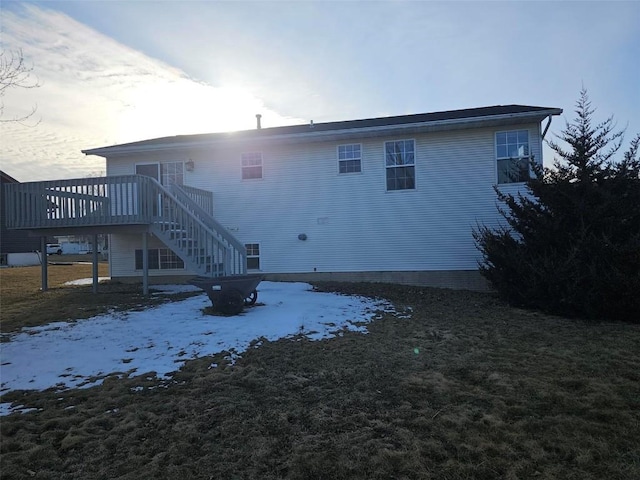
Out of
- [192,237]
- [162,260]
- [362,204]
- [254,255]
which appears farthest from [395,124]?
[162,260]

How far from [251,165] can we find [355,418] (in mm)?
10390

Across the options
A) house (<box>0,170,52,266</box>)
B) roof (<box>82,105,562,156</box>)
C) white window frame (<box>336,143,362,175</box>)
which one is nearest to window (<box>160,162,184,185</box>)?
roof (<box>82,105,562,156</box>)

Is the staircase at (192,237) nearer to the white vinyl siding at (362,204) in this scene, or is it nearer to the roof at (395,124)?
the white vinyl siding at (362,204)

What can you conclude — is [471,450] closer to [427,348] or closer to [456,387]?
[456,387]

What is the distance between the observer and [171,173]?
13547 mm

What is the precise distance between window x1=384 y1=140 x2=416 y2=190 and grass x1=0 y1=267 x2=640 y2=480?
706cm

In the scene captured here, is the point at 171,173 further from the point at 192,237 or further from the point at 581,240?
the point at 581,240

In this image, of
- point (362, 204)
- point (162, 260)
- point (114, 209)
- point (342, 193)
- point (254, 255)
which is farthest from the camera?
point (162, 260)

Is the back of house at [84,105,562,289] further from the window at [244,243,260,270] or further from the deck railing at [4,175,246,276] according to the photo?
the deck railing at [4,175,246,276]

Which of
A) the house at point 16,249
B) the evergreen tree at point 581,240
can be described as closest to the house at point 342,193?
the evergreen tree at point 581,240

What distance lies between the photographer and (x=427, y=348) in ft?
18.5

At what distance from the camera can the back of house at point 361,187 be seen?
11.7 metres

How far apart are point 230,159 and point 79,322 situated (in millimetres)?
7119

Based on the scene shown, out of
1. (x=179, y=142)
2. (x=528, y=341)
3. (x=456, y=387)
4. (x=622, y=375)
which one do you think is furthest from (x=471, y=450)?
(x=179, y=142)
